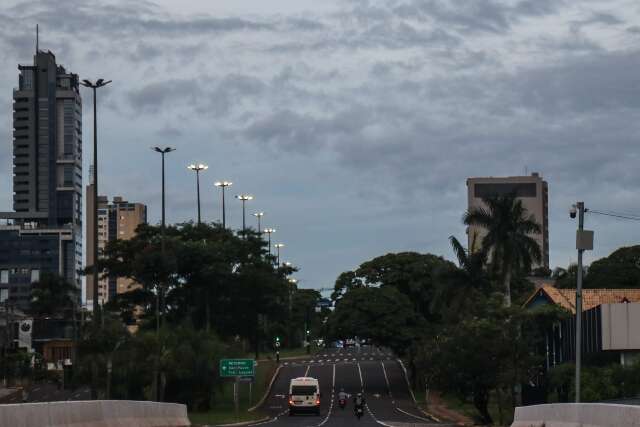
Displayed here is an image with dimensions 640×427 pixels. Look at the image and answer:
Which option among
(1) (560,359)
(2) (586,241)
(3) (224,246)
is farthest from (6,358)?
(2) (586,241)

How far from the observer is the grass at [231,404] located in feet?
199

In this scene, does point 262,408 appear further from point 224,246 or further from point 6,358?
point 6,358

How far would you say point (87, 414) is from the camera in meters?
23.0

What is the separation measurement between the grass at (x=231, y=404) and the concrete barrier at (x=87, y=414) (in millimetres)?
22137

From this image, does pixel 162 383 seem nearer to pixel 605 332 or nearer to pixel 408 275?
pixel 605 332

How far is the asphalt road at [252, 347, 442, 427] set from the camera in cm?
6875

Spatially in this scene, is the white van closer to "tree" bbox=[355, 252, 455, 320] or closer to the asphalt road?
the asphalt road

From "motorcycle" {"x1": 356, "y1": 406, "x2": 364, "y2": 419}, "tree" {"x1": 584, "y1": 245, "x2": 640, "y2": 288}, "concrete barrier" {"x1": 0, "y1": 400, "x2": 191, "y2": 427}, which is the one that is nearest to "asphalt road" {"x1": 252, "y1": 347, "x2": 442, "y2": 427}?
"motorcycle" {"x1": 356, "y1": 406, "x2": 364, "y2": 419}

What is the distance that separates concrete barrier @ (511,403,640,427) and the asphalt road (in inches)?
1201

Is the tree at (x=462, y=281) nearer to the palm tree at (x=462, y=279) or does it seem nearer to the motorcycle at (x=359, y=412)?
the palm tree at (x=462, y=279)

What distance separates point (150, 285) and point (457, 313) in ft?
79.3

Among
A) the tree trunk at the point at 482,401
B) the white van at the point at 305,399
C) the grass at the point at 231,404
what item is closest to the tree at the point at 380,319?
the grass at the point at 231,404

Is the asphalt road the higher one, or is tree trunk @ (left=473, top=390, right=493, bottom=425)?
tree trunk @ (left=473, top=390, right=493, bottom=425)

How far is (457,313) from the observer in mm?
82688
